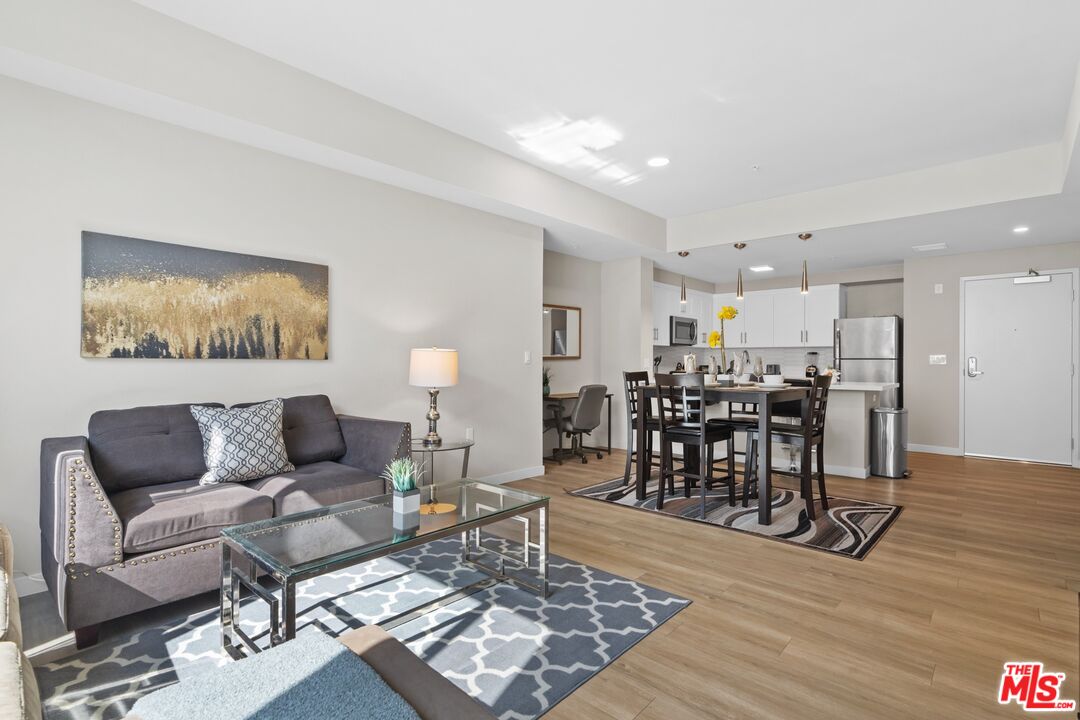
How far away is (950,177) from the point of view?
4.52m

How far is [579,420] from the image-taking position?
5.66 meters

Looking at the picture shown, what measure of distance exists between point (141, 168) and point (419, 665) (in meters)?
3.02

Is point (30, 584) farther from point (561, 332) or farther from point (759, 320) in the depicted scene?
point (759, 320)

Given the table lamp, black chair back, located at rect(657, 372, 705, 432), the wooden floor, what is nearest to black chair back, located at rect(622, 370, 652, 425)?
black chair back, located at rect(657, 372, 705, 432)

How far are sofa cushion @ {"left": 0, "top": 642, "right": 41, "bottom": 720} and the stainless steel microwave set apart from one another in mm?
7106

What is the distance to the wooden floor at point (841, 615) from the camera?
179 cm

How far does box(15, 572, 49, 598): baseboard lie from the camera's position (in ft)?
8.30

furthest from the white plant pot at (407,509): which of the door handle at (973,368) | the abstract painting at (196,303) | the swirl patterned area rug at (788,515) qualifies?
the door handle at (973,368)

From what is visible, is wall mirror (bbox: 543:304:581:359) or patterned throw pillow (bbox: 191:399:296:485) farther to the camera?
wall mirror (bbox: 543:304:581:359)

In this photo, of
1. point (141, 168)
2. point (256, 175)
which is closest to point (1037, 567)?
point (256, 175)

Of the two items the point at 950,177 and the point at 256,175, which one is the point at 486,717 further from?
the point at 950,177

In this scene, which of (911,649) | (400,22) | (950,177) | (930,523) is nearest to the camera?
(911,649)

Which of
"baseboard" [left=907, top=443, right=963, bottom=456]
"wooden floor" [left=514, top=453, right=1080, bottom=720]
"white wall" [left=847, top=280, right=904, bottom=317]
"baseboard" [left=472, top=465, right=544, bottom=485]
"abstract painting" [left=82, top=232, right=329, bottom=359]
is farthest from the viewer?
"white wall" [left=847, top=280, right=904, bottom=317]

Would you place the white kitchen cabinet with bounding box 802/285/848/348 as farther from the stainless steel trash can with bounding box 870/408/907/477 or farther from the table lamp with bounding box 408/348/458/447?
the table lamp with bounding box 408/348/458/447
